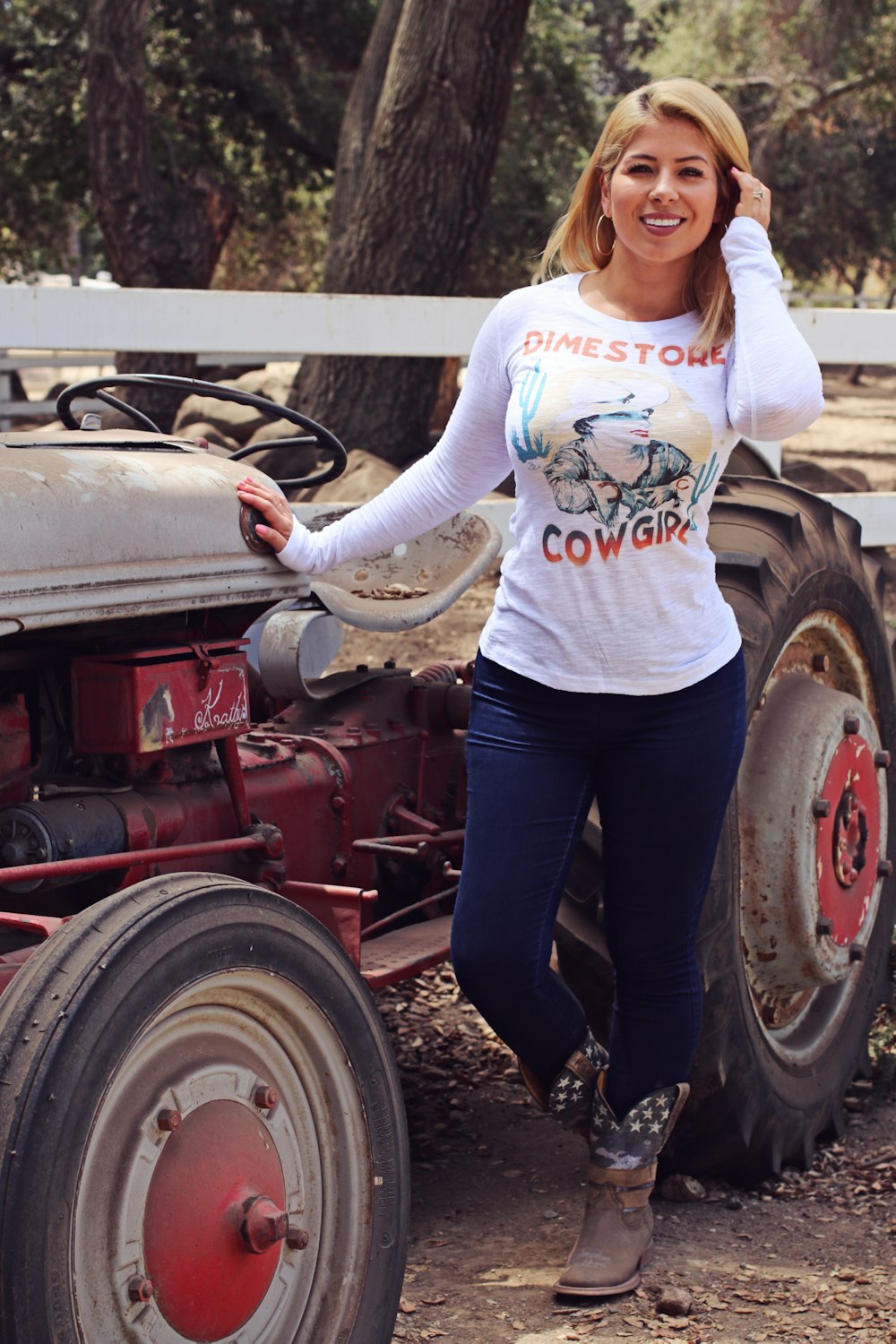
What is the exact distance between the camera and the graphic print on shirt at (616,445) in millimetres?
2439

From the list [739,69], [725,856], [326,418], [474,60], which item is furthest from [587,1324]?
[739,69]

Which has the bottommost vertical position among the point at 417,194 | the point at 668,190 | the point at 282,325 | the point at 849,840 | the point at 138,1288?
the point at 138,1288

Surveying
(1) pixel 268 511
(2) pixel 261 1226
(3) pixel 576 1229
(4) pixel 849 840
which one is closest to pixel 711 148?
(1) pixel 268 511

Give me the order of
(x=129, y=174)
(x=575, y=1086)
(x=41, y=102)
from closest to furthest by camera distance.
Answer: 1. (x=575, y=1086)
2. (x=129, y=174)
3. (x=41, y=102)

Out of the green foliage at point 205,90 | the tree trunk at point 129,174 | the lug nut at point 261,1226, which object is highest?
the green foliage at point 205,90

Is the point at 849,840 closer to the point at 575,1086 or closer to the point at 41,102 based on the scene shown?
the point at 575,1086

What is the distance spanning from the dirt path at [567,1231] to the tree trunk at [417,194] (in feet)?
16.5

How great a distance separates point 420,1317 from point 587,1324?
288 mm

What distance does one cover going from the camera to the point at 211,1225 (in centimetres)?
215

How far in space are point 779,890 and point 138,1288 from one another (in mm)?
1677

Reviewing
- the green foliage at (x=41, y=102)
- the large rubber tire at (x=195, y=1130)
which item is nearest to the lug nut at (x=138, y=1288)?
the large rubber tire at (x=195, y=1130)

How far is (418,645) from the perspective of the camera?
7078 millimetres

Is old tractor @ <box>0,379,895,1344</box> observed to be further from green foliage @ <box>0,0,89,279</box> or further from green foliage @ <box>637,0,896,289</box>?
green foliage @ <box>637,0,896,289</box>

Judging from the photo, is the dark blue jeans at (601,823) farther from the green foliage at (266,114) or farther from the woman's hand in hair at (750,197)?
the green foliage at (266,114)
